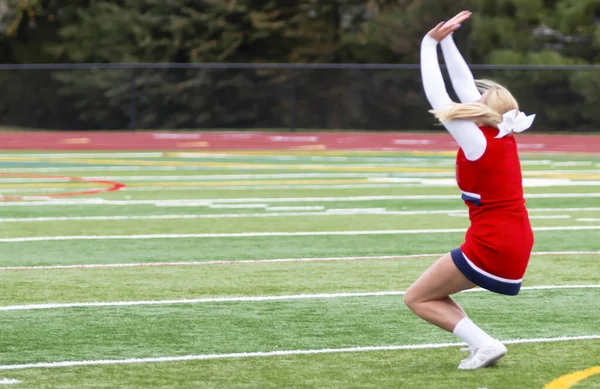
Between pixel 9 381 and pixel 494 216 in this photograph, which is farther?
pixel 9 381

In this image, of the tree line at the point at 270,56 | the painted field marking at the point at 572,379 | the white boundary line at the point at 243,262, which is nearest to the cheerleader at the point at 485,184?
the painted field marking at the point at 572,379

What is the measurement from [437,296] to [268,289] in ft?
10.5

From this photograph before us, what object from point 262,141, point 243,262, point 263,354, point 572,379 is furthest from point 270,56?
point 572,379

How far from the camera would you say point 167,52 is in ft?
146

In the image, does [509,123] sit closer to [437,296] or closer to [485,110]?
[485,110]

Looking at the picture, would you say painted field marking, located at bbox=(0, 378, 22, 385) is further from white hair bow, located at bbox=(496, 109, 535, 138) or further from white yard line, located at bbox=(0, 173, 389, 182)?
white yard line, located at bbox=(0, 173, 389, 182)

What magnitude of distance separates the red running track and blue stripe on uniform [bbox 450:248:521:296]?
23.3m

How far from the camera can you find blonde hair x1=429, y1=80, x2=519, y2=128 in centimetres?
597

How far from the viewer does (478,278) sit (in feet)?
20.3

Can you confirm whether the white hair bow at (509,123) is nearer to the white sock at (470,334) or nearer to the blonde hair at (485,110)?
the blonde hair at (485,110)

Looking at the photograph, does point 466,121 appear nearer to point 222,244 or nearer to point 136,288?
point 136,288

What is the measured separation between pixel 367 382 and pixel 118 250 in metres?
5.90

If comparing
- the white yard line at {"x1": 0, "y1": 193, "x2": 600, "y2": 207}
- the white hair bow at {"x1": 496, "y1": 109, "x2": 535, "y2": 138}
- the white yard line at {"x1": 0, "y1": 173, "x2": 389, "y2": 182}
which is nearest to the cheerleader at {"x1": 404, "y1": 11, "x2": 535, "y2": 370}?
the white hair bow at {"x1": 496, "y1": 109, "x2": 535, "y2": 138}

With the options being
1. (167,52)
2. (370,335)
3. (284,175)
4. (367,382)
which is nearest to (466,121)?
(367,382)
